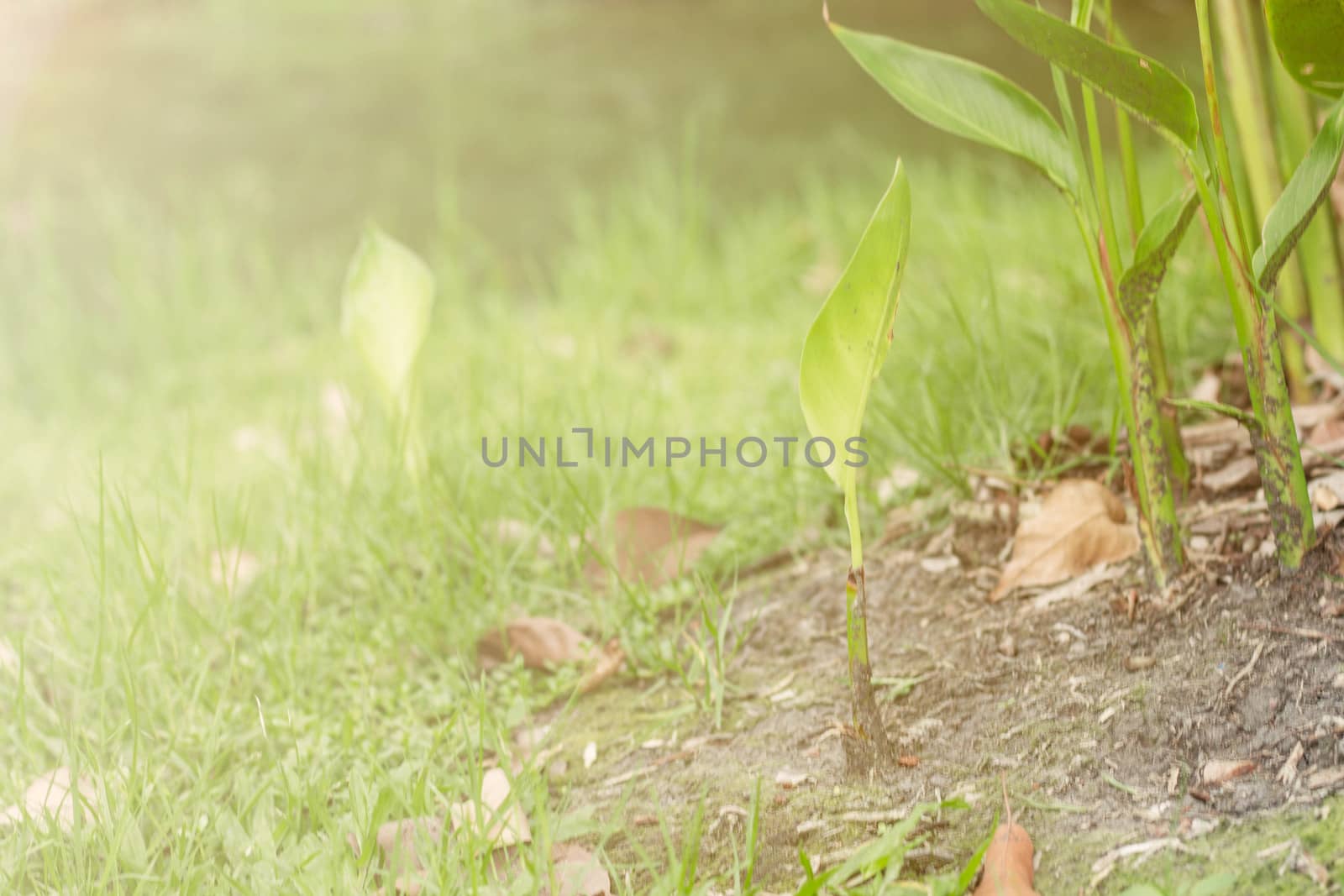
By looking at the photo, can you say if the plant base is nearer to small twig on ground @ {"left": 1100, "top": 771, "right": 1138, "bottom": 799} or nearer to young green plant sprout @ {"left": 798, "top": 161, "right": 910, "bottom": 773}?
young green plant sprout @ {"left": 798, "top": 161, "right": 910, "bottom": 773}

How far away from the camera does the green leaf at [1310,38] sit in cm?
87

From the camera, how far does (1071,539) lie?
1.13 metres

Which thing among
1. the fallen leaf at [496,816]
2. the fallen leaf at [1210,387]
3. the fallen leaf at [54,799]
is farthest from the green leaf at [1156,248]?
the fallen leaf at [54,799]

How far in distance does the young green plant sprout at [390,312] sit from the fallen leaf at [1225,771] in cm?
95

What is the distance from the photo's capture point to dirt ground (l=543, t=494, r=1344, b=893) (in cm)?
84

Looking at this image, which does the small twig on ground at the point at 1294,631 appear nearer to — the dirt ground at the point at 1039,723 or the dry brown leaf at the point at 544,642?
the dirt ground at the point at 1039,723

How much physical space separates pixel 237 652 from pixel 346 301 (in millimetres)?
445

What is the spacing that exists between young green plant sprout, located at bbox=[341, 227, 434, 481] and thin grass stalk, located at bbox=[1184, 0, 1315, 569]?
2.88 ft

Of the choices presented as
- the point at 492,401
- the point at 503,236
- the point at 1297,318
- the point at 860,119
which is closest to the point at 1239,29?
the point at 1297,318

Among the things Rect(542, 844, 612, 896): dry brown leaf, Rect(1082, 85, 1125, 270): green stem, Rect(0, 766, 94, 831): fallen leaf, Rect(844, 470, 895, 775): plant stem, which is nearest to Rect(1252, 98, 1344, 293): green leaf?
Rect(1082, 85, 1125, 270): green stem

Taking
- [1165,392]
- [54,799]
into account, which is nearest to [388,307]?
[54,799]

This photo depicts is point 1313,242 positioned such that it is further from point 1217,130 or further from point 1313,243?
point 1217,130

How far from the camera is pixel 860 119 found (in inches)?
144

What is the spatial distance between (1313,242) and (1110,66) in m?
0.56
